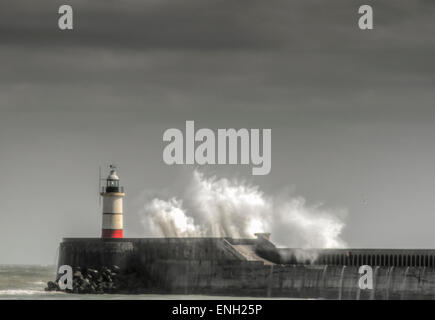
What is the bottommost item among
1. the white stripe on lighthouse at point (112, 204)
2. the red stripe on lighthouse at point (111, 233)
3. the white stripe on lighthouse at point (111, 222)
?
the red stripe on lighthouse at point (111, 233)

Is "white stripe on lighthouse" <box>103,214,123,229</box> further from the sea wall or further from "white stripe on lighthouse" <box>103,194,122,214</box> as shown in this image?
the sea wall

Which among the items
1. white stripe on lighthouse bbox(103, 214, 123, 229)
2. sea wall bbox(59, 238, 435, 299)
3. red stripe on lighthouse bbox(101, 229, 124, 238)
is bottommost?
sea wall bbox(59, 238, 435, 299)

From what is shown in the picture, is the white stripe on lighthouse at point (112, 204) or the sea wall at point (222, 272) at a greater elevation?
the white stripe on lighthouse at point (112, 204)

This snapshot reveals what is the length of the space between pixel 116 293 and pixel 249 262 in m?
7.23

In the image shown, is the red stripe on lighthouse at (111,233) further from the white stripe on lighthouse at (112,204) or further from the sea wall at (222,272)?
the white stripe on lighthouse at (112,204)

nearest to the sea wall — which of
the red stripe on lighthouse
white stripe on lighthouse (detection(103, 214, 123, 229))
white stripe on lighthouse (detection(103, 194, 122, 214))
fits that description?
the red stripe on lighthouse

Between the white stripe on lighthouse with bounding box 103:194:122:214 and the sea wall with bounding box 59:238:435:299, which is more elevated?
the white stripe on lighthouse with bounding box 103:194:122:214

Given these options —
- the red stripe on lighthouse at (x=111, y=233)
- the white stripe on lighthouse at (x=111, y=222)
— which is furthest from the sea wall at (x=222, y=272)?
the white stripe on lighthouse at (x=111, y=222)

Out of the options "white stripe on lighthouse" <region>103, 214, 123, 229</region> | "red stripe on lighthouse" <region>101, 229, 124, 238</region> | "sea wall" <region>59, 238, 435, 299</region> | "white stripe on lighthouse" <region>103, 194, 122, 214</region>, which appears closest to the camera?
"sea wall" <region>59, 238, 435, 299</region>

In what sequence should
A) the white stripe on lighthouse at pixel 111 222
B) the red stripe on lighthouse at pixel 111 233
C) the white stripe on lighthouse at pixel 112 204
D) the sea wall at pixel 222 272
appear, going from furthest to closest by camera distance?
the white stripe on lighthouse at pixel 112 204 < the white stripe on lighthouse at pixel 111 222 < the red stripe on lighthouse at pixel 111 233 < the sea wall at pixel 222 272

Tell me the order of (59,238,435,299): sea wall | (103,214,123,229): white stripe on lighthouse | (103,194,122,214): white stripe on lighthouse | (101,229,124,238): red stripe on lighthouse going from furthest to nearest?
(103,194,122,214): white stripe on lighthouse → (103,214,123,229): white stripe on lighthouse → (101,229,124,238): red stripe on lighthouse → (59,238,435,299): sea wall

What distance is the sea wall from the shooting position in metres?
73.3

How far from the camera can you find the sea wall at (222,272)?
73.3 metres
